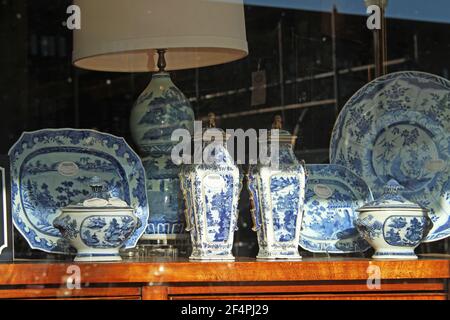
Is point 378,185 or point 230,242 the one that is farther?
point 378,185

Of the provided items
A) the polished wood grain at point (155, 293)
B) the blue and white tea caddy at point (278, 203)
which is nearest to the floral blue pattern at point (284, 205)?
the blue and white tea caddy at point (278, 203)

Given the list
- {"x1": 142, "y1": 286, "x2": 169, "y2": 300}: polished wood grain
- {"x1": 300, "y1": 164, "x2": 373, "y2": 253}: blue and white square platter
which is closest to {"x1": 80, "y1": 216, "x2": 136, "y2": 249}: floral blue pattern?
{"x1": 142, "y1": 286, "x2": 169, "y2": 300}: polished wood grain

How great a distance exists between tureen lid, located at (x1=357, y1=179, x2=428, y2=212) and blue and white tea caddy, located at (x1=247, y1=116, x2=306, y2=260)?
113 millimetres

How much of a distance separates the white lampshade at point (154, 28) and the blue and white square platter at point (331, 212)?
0.28 metres

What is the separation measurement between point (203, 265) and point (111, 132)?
0.33m

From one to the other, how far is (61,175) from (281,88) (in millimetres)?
415

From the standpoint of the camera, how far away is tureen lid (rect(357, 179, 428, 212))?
1.69 meters

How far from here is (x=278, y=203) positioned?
1694 mm

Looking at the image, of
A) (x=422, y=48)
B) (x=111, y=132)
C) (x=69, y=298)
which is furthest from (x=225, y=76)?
(x=69, y=298)

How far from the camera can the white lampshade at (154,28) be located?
175cm

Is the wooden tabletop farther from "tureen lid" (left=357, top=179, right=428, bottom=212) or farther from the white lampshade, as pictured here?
the white lampshade

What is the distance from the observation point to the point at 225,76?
6.07 ft

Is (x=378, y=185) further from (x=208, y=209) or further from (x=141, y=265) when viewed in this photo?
(x=141, y=265)

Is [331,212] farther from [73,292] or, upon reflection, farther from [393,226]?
[73,292]
